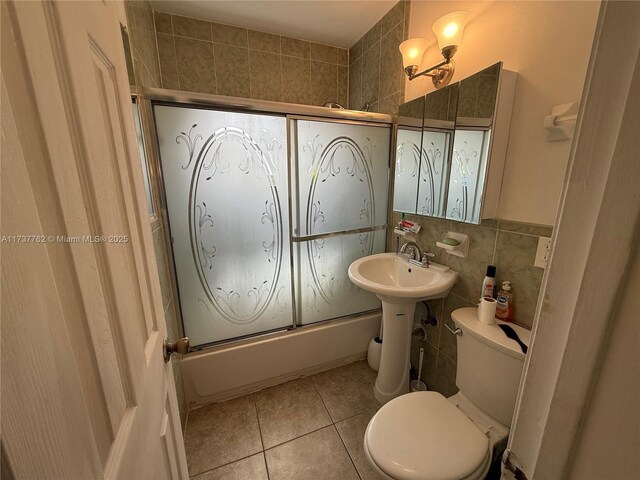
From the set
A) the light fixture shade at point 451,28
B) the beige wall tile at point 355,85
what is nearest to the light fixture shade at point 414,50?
the light fixture shade at point 451,28

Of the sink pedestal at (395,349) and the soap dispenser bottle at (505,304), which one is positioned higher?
the soap dispenser bottle at (505,304)

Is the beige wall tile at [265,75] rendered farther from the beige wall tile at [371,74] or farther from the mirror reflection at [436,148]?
the mirror reflection at [436,148]

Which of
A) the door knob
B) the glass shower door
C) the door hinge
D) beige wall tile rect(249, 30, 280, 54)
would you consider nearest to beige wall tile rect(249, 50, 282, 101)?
beige wall tile rect(249, 30, 280, 54)

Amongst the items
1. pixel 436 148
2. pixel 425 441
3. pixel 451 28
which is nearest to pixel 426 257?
pixel 436 148

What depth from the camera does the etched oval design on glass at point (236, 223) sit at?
1451mm

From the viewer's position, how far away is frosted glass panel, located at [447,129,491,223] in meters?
1.19

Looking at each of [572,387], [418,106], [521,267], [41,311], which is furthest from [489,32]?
[41,311]

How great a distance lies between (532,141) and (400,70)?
1026mm

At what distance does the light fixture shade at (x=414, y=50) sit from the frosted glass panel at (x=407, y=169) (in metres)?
0.37

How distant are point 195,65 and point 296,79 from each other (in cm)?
78

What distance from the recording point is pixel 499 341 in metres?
1.02

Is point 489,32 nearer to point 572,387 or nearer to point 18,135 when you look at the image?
point 572,387

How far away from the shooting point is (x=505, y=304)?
3.73 feet

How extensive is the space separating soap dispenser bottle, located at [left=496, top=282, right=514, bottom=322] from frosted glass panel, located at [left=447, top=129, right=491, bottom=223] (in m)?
0.33
